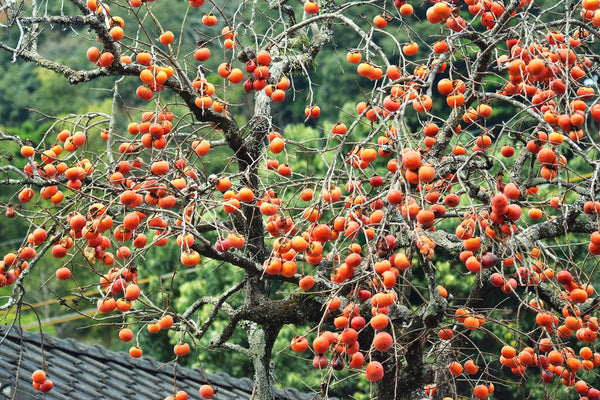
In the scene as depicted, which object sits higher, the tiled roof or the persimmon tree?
the persimmon tree

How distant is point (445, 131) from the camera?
3.18 meters

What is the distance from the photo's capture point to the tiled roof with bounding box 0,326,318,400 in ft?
12.2

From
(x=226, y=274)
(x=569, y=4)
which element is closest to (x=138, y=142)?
(x=569, y=4)

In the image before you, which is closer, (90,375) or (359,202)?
(359,202)

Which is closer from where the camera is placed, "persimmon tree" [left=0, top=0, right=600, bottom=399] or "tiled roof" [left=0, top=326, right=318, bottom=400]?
"persimmon tree" [left=0, top=0, right=600, bottom=399]

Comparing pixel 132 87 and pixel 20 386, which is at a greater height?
pixel 20 386

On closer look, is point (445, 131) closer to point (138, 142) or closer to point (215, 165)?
point (138, 142)

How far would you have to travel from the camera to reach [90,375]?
428 centimetres

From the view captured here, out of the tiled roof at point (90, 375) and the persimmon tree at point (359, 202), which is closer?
the persimmon tree at point (359, 202)

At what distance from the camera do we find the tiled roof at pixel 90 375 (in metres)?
3.71

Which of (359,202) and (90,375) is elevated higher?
(359,202)

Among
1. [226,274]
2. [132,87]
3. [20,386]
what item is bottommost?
[132,87]

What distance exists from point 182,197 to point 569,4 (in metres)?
1.61

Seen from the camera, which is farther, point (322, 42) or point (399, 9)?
point (322, 42)
